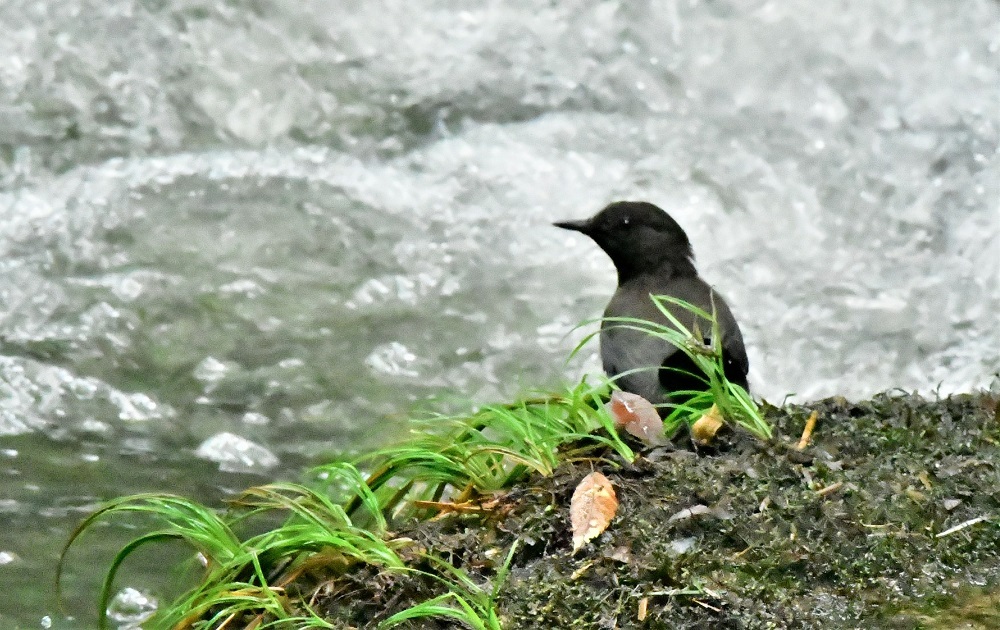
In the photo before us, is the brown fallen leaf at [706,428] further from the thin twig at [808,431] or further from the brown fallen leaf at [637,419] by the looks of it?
the thin twig at [808,431]

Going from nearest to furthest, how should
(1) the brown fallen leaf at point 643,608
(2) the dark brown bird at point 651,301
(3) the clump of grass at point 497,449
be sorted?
(1) the brown fallen leaf at point 643,608 < (3) the clump of grass at point 497,449 < (2) the dark brown bird at point 651,301

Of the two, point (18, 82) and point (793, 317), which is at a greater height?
point (18, 82)

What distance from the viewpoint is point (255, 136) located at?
8977 mm

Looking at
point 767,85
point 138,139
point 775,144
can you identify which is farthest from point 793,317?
point 138,139

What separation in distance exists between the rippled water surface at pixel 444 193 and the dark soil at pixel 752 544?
283cm

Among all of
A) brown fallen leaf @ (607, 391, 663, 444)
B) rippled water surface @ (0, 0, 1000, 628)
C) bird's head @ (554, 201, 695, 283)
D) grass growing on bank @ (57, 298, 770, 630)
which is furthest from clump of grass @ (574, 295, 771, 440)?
rippled water surface @ (0, 0, 1000, 628)

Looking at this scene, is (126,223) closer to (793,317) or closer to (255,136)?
(255,136)

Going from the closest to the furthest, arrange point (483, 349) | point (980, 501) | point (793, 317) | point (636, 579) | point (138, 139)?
point (636, 579)
point (980, 501)
point (483, 349)
point (793, 317)
point (138, 139)

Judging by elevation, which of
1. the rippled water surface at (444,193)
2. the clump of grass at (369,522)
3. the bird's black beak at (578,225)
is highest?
the bird's black beak at (578,225)

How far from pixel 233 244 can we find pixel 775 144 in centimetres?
390

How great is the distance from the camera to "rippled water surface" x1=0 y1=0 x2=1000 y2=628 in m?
6.66

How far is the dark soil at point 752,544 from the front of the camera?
250 centimetres

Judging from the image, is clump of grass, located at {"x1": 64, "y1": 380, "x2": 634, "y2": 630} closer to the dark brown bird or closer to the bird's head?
the dark brown bird

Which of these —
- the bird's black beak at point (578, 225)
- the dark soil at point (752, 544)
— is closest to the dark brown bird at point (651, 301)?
the bird's black beak at point (578, 225)
